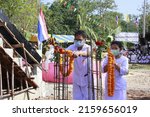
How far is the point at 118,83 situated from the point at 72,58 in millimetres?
1020

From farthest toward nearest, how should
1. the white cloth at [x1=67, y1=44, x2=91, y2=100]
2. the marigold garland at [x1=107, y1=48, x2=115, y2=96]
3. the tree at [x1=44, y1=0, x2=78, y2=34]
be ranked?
the tree at [x1=44, y1=0, x2=78, y2=34]
the white cloth at [x1=67, y1=44, x2=91, y2=100]
the marigold garland at [x1=107, y1=48, x2=115, y2=96]

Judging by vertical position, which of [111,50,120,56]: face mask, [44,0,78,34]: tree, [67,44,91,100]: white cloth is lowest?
[67,44,91,100]: white cloth

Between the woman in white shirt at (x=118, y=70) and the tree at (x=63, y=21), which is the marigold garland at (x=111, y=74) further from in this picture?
the tree at (x=63, y=21)

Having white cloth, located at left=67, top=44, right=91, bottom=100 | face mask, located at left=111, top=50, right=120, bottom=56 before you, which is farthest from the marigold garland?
white cloth, located at left=67, top=44, right=91, bottom=100

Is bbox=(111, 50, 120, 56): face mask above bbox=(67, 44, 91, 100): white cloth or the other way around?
above

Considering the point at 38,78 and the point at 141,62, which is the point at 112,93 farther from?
the point at 141,62

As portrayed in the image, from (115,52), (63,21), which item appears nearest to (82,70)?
(115,52)

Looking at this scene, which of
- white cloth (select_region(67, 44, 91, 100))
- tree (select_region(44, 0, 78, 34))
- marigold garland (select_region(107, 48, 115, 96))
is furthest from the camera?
tree (select_region(44, 0, 78, 34))

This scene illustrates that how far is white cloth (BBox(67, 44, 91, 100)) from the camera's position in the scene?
25.3 feet

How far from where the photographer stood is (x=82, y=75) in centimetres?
773

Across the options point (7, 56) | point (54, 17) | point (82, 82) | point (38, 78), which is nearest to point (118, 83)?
point (82, 82)

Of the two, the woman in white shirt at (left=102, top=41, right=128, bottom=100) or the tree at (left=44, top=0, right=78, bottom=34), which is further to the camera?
the tree at (left=44, top=0, right=78, bottom=34)

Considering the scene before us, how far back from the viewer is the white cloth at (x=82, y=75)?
25.3 feet

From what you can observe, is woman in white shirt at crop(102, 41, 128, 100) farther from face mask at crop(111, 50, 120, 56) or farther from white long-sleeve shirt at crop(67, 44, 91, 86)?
white long-sleeve shirt at crop(67, 44, 91, 86)
